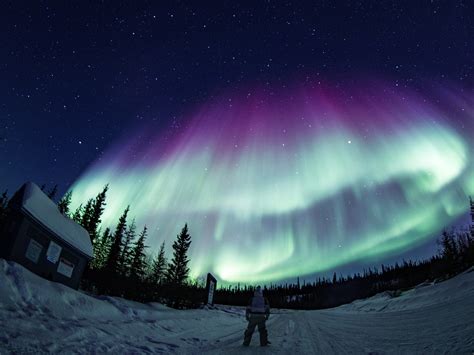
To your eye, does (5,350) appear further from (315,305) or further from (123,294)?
(315,305)

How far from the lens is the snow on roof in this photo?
43.9 feet

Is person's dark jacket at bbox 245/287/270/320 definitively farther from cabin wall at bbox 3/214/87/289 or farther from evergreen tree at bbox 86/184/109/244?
evergreen tree at bbox 86/184/109/244

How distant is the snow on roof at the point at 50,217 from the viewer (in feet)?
43.9

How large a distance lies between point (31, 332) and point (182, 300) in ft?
66.9

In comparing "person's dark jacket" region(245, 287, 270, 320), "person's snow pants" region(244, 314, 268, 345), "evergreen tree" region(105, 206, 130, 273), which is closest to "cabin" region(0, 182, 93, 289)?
"person's dark jacket" region(245, 287, 270, 320)

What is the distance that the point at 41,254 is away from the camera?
14109mm

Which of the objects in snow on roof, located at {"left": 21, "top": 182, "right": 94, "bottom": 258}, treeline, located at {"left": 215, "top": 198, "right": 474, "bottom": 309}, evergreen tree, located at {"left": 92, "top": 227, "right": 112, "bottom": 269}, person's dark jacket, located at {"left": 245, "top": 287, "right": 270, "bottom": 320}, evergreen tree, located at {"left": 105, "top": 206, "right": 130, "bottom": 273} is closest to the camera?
person's dark jacket, located at {"left": 245, "top": 287, "right": 270, "bottom": 320}

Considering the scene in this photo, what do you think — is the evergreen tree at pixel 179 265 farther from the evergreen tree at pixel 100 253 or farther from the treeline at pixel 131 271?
the evergreen tree at pixel 100 253

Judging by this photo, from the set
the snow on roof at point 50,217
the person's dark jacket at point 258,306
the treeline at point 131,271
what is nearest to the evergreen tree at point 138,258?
the treeline at point 131,271

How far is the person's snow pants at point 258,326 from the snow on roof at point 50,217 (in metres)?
11.5

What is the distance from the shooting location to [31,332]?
6035 millimetres

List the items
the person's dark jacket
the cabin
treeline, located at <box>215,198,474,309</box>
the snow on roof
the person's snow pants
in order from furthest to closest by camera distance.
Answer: treeline, located at <box>215,198,474,309</box> < the snow on roof < the cabin < the person's dark jacket < the person's snow pants

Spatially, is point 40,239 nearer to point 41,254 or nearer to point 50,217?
point 41,254

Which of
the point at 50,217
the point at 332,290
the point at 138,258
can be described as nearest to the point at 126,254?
the point at 138,258
